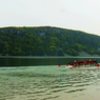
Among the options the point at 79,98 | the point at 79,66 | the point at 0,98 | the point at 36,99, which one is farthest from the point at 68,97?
the point at 79,66

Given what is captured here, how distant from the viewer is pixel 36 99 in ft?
89.1

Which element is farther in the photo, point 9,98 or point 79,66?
point 79,66

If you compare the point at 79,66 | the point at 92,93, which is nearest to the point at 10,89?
the point at 92,93

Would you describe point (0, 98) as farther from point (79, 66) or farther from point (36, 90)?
point (79, 66)

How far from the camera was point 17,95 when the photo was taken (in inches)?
1156

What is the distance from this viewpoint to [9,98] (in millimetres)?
27891

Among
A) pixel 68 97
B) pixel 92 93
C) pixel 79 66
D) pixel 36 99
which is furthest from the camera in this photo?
pixel 79 66

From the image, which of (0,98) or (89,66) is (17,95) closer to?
(0,98)

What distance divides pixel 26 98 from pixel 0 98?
201 centimetres

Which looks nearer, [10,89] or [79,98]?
[79,98]

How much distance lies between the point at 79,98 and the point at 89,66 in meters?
49.8

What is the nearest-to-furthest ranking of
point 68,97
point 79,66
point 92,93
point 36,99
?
point 36,99 → point 68,97 → point 92,93 → point 79,66

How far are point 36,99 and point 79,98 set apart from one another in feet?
11.6

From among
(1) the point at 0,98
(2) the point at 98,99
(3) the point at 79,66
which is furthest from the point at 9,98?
(3) the point at 79,66
